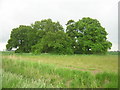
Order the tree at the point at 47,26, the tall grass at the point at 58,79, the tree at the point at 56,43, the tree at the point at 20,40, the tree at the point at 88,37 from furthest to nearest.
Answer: the tree at the point at 20,40 < the tree at the point at 47,26 < the tree at the point at 88,37 < the tree at the point at 56,43 < the tall grass at the point at 58,79

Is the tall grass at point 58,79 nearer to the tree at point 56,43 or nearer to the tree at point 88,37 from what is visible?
the tree at point 56,43

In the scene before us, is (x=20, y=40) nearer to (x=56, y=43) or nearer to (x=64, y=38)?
(x=56, y=43)

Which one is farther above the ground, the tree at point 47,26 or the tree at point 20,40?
the tree at point 47,26

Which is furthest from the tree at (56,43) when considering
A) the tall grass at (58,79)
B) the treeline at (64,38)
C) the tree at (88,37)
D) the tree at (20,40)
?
the tall grass at (58,79)

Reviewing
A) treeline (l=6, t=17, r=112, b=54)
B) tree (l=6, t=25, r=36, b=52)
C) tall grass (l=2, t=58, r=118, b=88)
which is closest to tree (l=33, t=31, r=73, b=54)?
treeline (l=6, t=17, r=112, b=54)

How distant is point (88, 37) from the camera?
59.1 ft

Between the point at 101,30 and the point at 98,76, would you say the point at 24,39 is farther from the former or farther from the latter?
the point at 98,76

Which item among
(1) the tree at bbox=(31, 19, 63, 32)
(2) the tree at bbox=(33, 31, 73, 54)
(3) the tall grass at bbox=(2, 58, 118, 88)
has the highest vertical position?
(1) the tree at bbox=(31, 19, 63, 32)

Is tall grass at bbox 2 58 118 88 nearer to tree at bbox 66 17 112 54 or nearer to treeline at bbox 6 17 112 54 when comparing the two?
treeline at bbox 6 17 112 54

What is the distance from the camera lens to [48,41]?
53.8 ft

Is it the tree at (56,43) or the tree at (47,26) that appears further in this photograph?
the tree at (47,26)

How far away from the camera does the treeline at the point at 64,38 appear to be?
53.8 feet

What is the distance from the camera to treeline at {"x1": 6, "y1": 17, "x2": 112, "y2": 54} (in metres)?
16.4

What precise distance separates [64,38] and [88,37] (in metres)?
3.66
